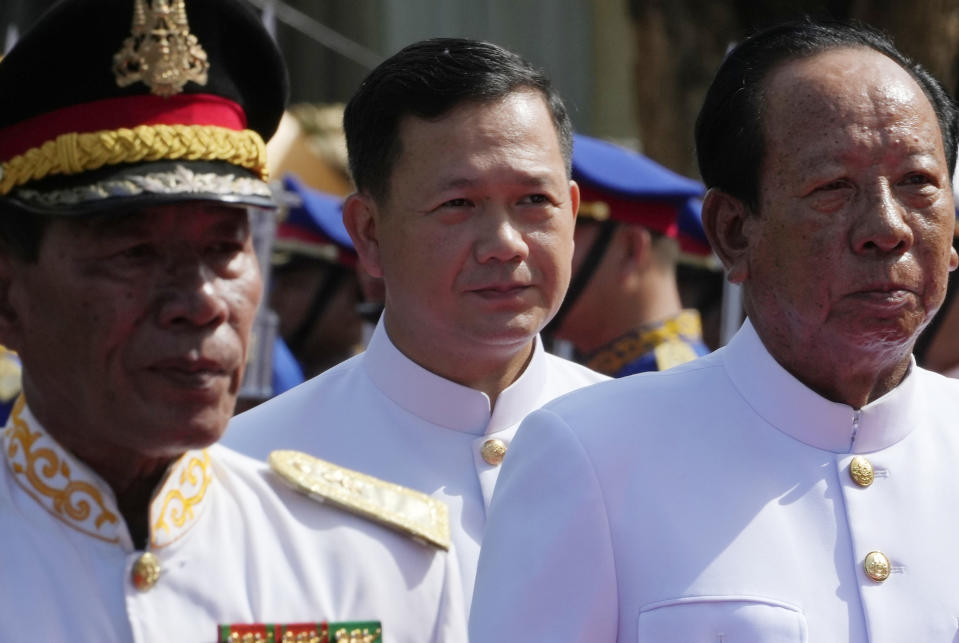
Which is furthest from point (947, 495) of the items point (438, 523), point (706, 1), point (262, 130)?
point (706, 1)

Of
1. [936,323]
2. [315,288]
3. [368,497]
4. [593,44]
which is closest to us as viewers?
[368,497]

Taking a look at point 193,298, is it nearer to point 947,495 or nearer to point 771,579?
point 771,579

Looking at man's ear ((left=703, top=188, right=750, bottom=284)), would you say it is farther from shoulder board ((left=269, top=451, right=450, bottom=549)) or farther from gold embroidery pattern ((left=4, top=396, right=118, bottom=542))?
gold embroidery pattern ((left=4, top=396, right=118, bottom=542))

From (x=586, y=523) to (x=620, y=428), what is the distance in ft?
0.65

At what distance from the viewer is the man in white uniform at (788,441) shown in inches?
111

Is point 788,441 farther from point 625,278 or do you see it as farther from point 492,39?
point 492,39

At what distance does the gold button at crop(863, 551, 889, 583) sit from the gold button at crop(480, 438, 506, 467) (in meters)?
1.06

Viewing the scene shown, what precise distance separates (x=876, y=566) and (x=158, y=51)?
1411 mm

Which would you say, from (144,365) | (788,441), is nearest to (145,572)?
(144,365)

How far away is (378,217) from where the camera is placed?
12.8ft

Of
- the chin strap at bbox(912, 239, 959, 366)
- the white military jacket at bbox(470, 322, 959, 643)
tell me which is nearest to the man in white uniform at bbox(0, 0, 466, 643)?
the white military jacket at bbox(470, 322, 959, 643)

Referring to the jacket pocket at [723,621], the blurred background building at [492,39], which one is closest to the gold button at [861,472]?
the jacket pocket at [723,621]

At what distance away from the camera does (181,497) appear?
2689mm

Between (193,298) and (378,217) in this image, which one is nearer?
(193,298)
